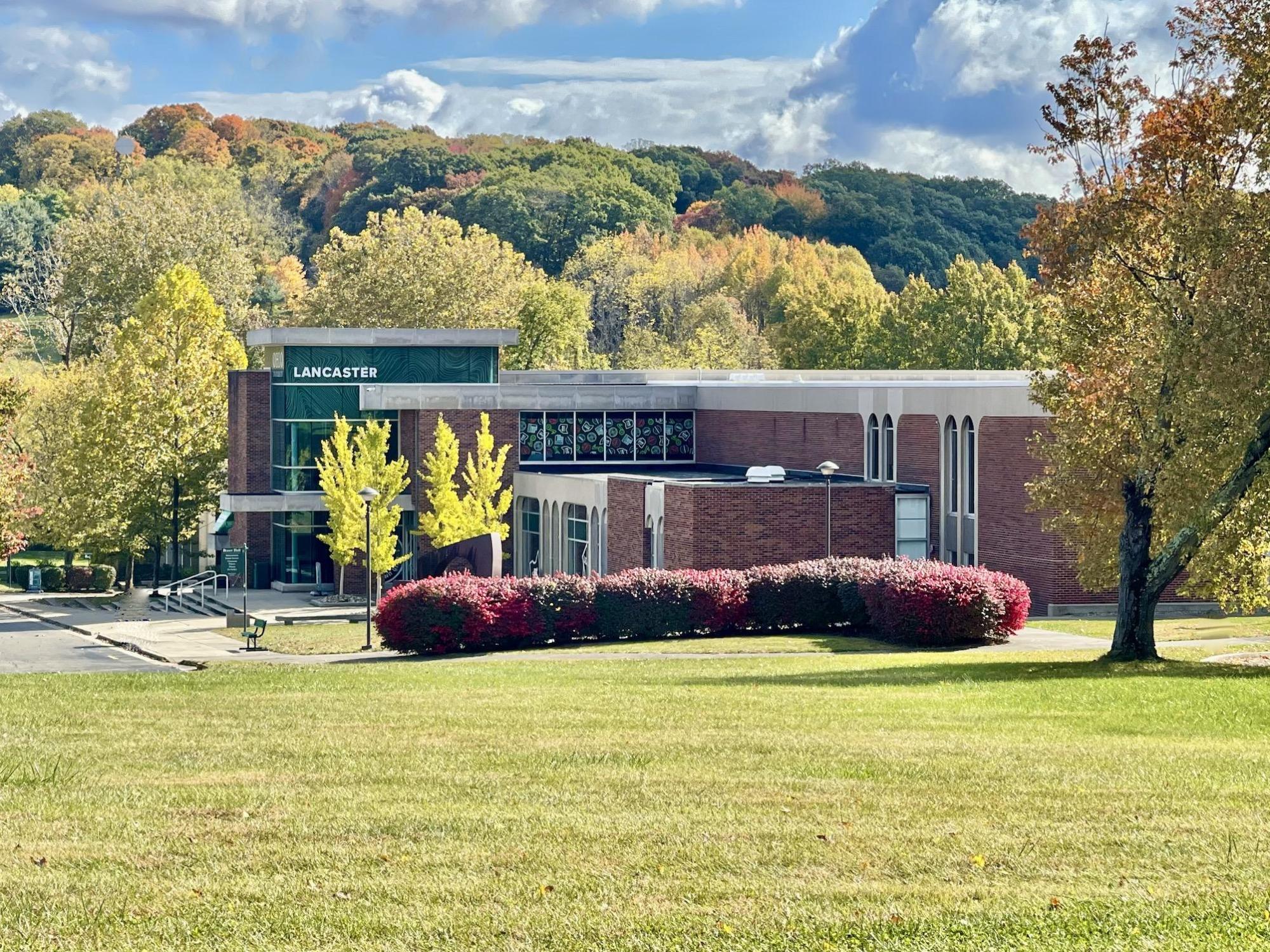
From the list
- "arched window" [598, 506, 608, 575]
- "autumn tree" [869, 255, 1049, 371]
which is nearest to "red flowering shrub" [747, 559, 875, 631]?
"arched window" [598, 506, 608, 575]

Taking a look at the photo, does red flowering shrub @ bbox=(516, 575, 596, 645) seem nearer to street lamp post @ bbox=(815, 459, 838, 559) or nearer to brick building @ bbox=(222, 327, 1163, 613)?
brick building @ bbox=(222, 327, 1163, 613)

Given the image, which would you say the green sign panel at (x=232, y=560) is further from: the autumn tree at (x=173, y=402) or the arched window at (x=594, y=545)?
the autumn tree at (x=173, y=402)

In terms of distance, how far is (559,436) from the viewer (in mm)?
57000

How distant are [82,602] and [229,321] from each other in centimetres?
3644

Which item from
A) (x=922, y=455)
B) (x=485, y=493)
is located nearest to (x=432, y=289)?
(x=485, y=493)

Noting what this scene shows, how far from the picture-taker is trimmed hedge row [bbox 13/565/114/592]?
2554 inches

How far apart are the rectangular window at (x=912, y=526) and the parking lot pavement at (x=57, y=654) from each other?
17744 mm

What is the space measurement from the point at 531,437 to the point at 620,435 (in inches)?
132

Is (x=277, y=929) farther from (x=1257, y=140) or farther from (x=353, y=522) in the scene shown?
(x=353, y=522)

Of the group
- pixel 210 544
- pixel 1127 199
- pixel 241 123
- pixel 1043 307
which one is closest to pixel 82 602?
pixel 210 544

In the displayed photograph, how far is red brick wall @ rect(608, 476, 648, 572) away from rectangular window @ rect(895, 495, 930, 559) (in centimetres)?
625

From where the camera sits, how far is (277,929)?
8.35m

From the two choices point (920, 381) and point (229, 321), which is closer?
point (920, 381)

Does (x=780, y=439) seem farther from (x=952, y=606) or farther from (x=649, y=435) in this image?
(x=952, y=606)
